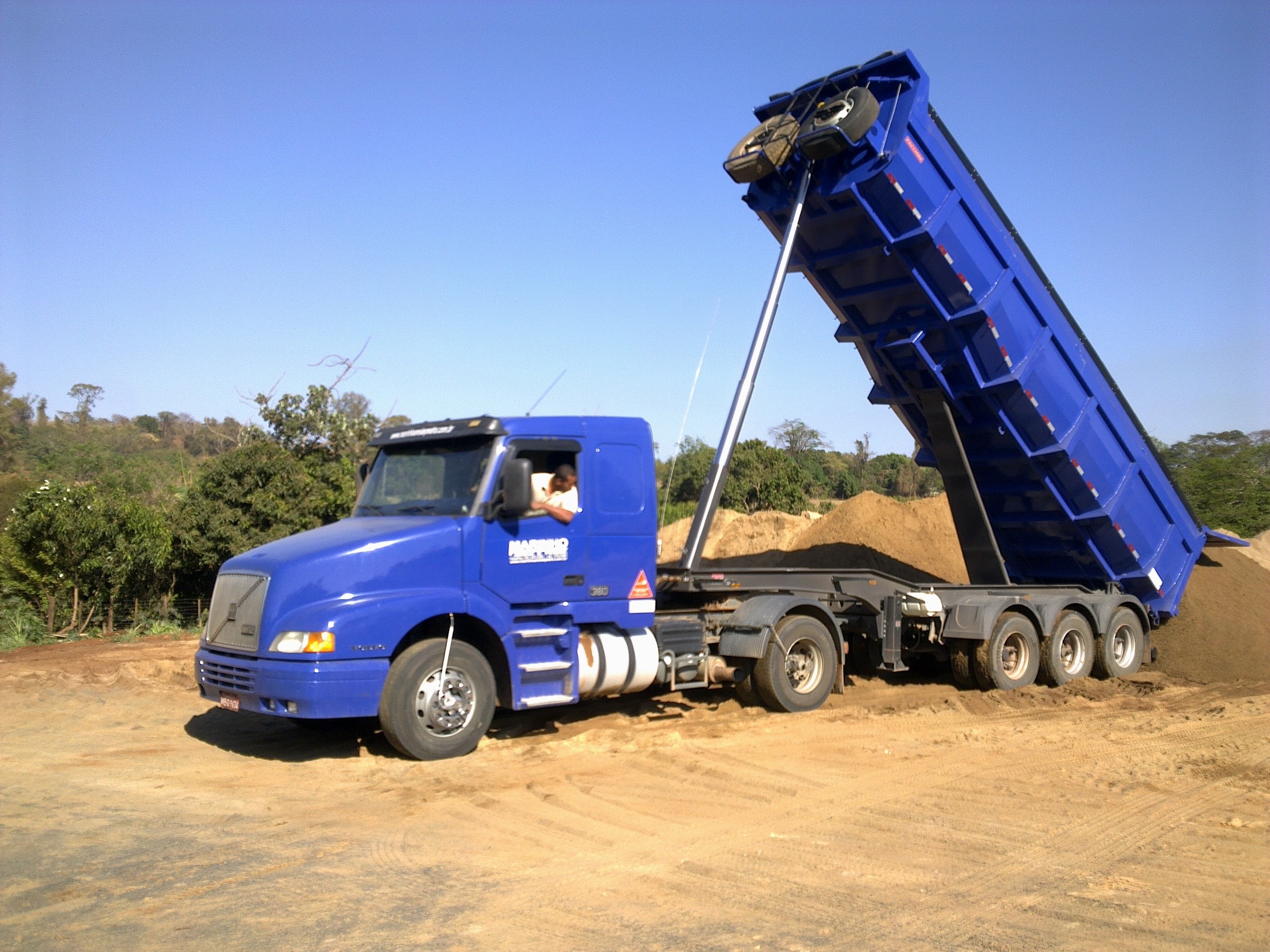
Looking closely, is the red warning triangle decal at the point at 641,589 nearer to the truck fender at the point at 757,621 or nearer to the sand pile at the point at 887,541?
the truck fender at the point at 757,621

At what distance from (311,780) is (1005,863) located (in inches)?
177

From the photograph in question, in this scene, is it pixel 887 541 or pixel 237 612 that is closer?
pixel 237 612

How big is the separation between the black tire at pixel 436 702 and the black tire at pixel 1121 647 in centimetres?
763

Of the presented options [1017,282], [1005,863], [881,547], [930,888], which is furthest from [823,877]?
[881,547]

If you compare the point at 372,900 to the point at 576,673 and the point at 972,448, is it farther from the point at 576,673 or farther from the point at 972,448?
the point at 972,448

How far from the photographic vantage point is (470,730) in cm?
762

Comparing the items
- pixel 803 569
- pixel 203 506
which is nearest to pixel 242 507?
pixel 203 506

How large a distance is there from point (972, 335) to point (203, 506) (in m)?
12.2

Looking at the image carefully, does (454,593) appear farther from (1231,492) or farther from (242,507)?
(1231,492)

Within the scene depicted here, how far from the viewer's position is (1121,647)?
12164mm

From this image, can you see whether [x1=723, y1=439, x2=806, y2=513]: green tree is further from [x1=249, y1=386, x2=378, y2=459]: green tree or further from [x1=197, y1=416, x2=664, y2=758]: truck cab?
[x1=197, y1=416, x2=664, y2=758]: truck cab

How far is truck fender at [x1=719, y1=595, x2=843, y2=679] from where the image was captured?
9055mm

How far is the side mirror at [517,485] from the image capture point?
755 cm

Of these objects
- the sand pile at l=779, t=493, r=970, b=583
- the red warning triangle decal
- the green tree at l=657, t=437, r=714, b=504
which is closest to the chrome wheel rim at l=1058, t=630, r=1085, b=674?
the sand pile at l=779, t=493, r=970, b=583
